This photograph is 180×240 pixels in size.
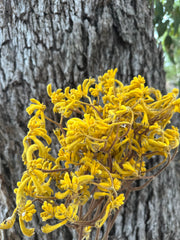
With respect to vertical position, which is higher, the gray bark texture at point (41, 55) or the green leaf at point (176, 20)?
the green leaf at point (176, 20)

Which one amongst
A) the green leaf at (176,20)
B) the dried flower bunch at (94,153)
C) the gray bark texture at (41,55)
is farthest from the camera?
the green leaf at (176,20)

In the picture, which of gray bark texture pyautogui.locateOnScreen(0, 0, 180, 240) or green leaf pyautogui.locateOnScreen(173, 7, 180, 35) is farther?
green leaf pyautogui.locateOnScreen(173, 7, 180, 35)

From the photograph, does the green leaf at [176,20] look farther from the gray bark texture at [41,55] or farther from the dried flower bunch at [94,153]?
the dried flower bunch at [94,153]

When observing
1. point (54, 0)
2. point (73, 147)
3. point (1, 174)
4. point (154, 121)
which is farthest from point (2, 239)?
point (54, 0)

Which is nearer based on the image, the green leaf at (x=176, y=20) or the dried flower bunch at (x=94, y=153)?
the dried flower bunch at (x=94, y=153)

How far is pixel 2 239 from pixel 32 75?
1.70 feet

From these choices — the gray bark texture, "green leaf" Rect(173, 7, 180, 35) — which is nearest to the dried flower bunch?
the gray bark texture

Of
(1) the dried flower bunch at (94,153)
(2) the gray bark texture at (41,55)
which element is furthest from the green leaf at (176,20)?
(1) the dried flower bunch at (94,153)

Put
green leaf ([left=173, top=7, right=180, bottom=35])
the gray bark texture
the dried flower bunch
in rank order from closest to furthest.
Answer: the dried flower bunch, the gray bark texture, green leaf ([left=173, top=7, right=180, bottom=35])

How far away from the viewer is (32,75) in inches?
29.4

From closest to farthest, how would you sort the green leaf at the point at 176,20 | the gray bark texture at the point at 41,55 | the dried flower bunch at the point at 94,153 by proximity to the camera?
the dried flower bunch at the point at 94,153 < the gray bark texture at the point at 41,55 < the green leaf at the point at 176,20

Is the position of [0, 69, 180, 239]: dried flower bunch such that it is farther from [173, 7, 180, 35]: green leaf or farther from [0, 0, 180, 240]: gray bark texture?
[173, 7, 180, 35]: green leaf

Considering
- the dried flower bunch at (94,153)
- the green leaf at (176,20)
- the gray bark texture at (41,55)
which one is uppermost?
the green leaf at (176,20)

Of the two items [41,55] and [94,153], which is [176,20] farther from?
[94,153]
